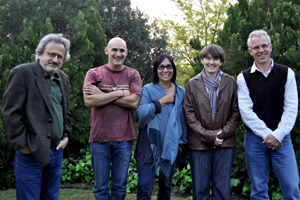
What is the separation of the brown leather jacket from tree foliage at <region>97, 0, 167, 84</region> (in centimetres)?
856

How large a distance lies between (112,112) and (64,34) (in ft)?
14.6

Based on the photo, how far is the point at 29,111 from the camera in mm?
2721

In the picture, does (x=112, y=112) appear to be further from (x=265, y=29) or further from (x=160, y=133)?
(x=265, y=29)

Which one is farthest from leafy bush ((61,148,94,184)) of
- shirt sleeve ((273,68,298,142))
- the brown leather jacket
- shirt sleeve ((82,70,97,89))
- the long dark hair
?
shirt sleeve ((273,68,298,142))

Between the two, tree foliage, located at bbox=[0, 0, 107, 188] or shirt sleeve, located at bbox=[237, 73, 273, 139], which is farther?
tree foliage, located at bbox=[0, 0, 107, 188]

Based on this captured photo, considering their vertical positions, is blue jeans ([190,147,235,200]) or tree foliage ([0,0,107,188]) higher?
tree foliage ([0,0,107,188])

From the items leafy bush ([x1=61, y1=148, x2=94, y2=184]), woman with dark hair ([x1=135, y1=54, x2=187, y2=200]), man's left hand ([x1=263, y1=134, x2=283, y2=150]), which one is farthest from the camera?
leafy bush ([x1=61, y1=148, x2=94, y2=184])

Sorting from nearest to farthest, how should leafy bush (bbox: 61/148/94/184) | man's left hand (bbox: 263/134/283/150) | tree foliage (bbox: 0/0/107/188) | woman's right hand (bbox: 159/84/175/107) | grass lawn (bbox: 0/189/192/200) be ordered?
man's left hand (bbox: 263/134/283/150)
woman's right hand (bbox: 159/84/175/107)
grass lawn (bbox: 0/189/192/200)
tree foliage (bbox: 0/0/107/188)
leafy bush (bbox: 61/148/94/184)

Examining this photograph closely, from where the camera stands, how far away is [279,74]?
3318 mm

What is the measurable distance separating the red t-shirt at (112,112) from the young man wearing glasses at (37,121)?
53cm

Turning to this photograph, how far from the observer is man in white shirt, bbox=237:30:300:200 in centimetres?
317

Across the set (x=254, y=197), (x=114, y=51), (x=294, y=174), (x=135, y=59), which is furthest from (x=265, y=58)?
(x=135, y=59)

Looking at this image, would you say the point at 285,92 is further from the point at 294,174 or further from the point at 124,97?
the point at 124,97

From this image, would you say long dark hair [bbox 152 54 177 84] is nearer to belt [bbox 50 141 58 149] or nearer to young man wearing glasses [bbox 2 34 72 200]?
young man wearing glasses [bbox 2 34 72 200]
